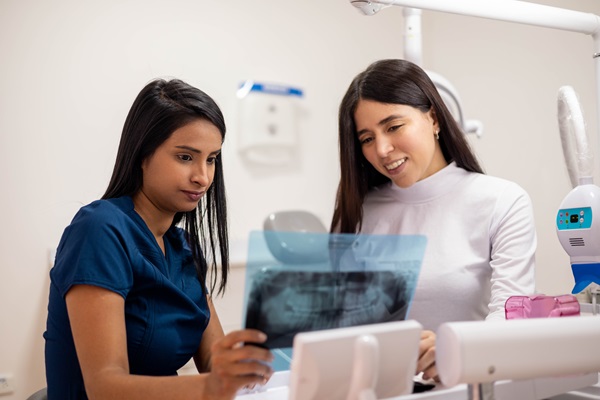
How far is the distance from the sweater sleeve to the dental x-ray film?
639mm

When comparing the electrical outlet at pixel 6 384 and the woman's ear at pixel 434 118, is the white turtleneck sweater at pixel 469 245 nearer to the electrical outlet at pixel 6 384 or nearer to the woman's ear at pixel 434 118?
the woman's ear at pixel 434 118

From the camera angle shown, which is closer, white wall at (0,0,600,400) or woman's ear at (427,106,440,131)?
woman's ear at (427,106,440,131)

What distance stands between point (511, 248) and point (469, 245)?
0.34ft

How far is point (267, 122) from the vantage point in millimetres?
3287

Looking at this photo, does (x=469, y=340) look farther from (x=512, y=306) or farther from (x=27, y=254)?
(x=27, y=254)

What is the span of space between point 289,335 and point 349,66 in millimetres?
2933

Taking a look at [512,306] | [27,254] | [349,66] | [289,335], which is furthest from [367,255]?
[349,66]

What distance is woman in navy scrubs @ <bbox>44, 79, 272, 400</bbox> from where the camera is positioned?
104 cm

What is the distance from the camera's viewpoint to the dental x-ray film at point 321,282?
791 millimetres

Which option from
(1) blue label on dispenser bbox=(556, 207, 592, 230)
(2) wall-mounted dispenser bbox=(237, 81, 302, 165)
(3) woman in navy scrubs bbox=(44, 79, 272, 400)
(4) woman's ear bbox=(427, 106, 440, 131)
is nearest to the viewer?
(3) woman in navy scrubs bbox=(44, 79, 272, 400)

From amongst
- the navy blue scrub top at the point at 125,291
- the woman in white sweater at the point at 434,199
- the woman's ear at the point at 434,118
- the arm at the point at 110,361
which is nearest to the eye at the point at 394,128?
the woman in white sweater at the point at 434,199

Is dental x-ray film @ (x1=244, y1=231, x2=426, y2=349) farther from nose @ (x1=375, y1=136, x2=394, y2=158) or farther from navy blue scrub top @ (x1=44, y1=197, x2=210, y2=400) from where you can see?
nose @ (x1=375, y1=136, x2=394, y2=158)

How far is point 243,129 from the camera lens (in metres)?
3.23

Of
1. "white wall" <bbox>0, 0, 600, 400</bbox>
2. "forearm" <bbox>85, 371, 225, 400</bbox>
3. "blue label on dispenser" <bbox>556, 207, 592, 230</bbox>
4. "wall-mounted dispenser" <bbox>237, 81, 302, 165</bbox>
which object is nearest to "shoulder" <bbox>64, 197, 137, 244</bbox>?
"forearm" <bbox>85, 371, 225, 400</bbox>
